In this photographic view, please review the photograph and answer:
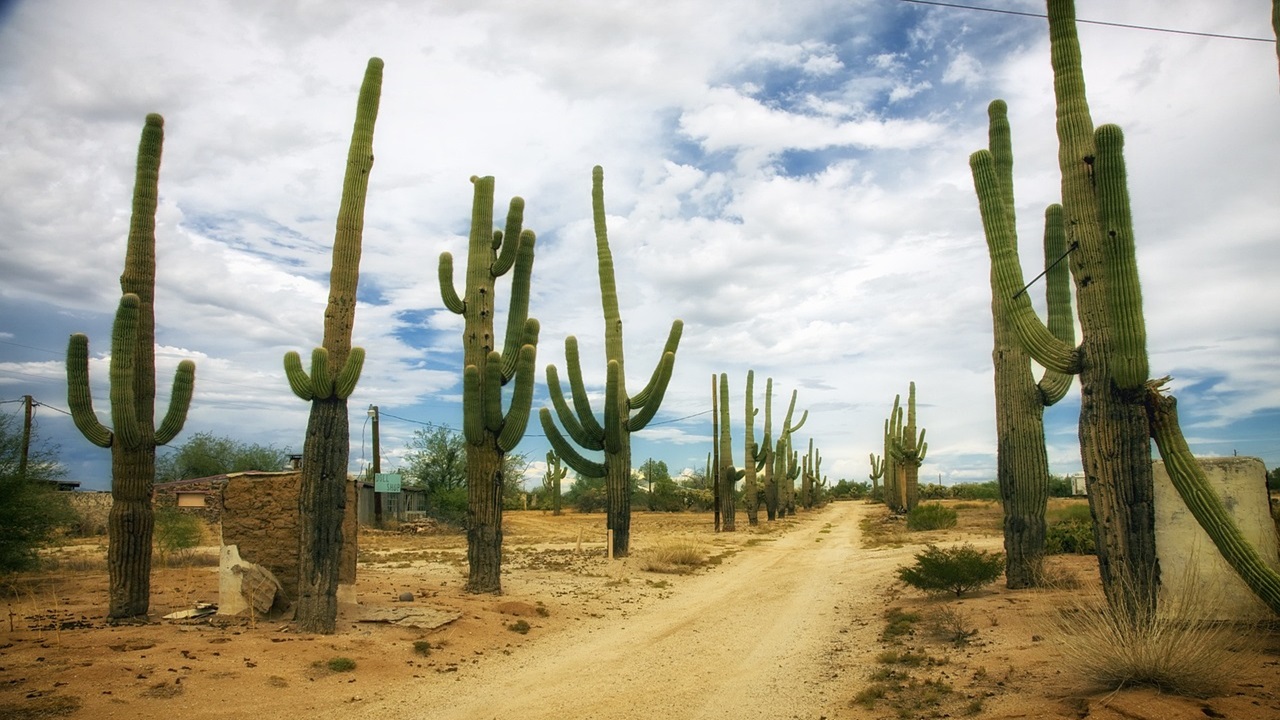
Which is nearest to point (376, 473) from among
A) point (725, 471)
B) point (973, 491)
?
point (725, 471)

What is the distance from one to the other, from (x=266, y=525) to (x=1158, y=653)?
960cm

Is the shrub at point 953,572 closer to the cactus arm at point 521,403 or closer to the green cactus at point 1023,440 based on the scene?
the green cactus at point 1023,440

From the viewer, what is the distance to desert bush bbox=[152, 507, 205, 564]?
54.4 feet

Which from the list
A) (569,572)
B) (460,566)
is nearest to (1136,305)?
(569,572)

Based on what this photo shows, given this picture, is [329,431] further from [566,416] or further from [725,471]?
[725,471]

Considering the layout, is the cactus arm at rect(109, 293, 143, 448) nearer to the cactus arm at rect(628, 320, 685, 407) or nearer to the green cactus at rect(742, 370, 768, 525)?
the cactus arm at rect(628, 320, 685, 407)

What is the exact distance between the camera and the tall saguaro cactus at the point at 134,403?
8.95m

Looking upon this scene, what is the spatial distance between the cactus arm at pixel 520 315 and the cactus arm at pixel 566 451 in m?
6.08

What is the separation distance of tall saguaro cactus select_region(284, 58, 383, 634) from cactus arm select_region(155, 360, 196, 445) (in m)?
1.84

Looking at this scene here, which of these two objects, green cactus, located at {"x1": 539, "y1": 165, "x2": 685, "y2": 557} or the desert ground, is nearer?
the desert ground

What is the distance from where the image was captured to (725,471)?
29844mm

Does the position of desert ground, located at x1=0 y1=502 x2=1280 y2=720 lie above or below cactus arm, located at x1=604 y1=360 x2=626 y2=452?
below

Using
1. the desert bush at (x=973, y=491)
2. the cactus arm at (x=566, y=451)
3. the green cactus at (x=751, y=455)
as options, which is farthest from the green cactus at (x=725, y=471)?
the desert bush at (x=973, y=491)

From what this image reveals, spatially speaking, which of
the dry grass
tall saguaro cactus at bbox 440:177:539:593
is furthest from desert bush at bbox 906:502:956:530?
tall saguaro cactus at bbox 440:177:539:593
